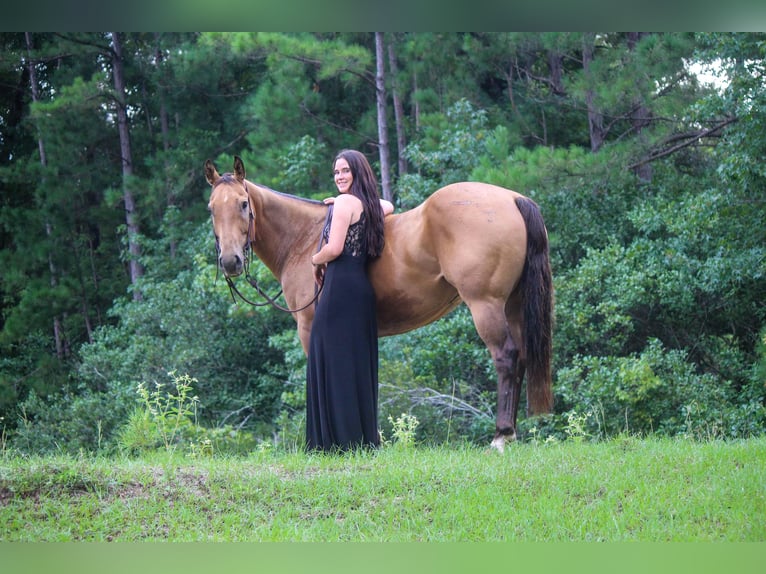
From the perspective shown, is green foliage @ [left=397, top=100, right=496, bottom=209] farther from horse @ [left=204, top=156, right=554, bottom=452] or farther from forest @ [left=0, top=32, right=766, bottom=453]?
horse @ [left=204, top=156, right=554, bottom=452]

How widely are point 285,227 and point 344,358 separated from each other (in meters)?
1.02

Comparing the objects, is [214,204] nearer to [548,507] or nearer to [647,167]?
[548,507]

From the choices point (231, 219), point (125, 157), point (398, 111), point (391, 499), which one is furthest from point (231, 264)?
point (125, 157)

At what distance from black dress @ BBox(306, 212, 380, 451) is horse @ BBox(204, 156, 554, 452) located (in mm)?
186

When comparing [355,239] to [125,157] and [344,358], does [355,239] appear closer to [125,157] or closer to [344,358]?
[344,358]

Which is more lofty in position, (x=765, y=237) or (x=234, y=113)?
(x=234, y=113)

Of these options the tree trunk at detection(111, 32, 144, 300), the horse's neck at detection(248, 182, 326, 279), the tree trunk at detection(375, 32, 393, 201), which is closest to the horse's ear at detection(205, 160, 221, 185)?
the horse's neck at detection(248, 182, 326, 279)

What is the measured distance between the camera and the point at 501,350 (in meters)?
4.58

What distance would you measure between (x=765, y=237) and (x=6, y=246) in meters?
13.0

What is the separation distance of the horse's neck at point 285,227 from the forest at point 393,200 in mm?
1296

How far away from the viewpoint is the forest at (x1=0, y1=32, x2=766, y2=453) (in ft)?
27.9
